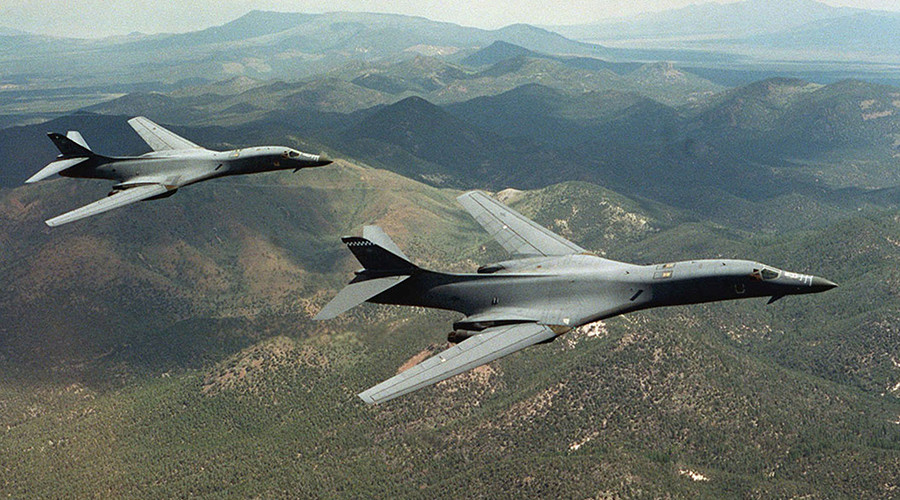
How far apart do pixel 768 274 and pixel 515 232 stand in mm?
25602

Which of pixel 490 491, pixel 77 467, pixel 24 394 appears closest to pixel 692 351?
pixel 490 491

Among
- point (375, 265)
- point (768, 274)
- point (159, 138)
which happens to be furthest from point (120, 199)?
point (768, 274)

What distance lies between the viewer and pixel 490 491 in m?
113

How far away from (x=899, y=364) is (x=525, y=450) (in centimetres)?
12258

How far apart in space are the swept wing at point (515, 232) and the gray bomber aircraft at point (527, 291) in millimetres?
2889

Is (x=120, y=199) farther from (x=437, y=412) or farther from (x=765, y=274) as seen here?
(x=437, y=412)

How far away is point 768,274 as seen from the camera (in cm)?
4438

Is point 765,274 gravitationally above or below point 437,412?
above

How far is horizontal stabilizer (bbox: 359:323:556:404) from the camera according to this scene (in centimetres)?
4047

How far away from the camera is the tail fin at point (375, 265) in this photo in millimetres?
48688

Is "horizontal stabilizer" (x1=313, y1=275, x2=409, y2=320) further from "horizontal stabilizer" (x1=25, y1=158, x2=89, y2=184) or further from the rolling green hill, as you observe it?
the rolling green hill

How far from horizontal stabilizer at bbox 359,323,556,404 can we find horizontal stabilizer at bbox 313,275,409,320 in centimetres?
674

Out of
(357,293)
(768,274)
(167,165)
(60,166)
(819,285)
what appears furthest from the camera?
(167,165)

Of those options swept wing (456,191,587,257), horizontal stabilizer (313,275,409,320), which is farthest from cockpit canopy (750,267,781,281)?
horizontal stabilizer (313,275,409,320)
